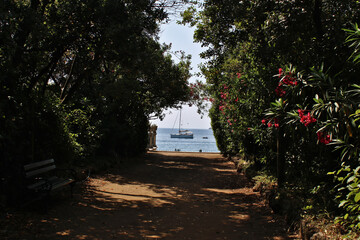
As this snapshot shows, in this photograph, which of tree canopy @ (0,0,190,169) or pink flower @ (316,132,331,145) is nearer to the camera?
pink flower @ (316,132,331,145)

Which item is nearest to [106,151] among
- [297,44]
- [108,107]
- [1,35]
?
[108,107]

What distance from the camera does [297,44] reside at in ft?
17.9

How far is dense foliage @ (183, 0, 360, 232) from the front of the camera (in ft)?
12.2

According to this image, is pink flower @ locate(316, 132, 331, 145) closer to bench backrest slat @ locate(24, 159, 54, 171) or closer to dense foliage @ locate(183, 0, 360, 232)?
dense foliage @ locate(183, 0, 360, 232)

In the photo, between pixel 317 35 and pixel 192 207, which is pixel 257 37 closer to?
pixel 317 35

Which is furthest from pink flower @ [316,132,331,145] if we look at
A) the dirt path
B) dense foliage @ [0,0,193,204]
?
dense foliage @ [0,0,193,204]

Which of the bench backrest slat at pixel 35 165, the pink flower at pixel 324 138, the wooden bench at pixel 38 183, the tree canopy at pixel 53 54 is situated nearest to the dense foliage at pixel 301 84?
the pink flower at pixel 324 138

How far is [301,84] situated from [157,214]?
146 inches

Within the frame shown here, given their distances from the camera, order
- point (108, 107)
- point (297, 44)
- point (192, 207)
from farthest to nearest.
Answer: point (108, 107), point (192, 207), point (297, 44)

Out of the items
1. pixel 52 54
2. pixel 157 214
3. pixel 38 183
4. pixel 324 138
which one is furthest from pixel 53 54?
pixel 324 138

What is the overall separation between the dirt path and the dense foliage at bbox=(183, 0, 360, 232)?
1096 mm

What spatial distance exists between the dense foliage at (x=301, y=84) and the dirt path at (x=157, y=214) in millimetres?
1096

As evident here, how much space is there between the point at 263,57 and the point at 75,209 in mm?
5142

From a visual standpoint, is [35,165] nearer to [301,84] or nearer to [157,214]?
[157,214]
